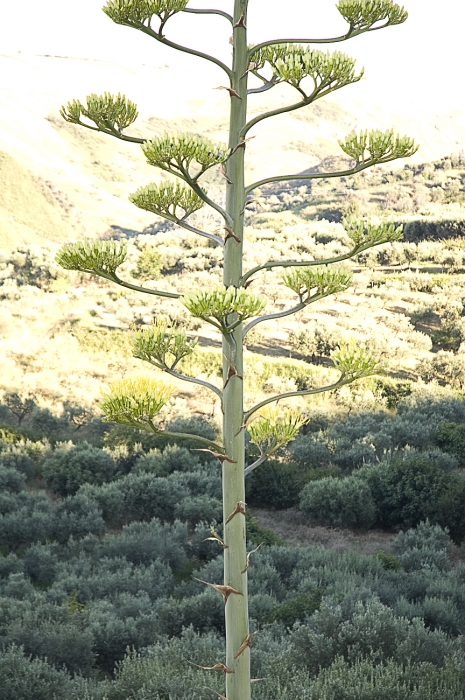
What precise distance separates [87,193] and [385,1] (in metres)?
41.6

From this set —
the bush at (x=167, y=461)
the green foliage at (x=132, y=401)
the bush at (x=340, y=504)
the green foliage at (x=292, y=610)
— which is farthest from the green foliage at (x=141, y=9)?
the bush at (x=167, y=461)

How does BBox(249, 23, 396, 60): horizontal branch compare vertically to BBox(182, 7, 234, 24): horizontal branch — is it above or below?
below

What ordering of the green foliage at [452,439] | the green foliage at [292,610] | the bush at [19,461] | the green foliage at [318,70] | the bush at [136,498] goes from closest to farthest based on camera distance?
the green foliage at [318,70], the green foliage at [292,610], the bush at [136,498], the bush at [19,461], the green foliage at [452,439]

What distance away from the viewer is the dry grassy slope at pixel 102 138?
40.9 meters

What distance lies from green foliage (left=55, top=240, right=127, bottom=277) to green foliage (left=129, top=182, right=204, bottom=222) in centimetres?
26

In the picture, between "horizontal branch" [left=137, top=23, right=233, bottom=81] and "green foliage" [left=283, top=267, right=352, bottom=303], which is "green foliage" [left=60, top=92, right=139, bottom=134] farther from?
"green foliage" [left=283, top=267, right=352, bottom=303]

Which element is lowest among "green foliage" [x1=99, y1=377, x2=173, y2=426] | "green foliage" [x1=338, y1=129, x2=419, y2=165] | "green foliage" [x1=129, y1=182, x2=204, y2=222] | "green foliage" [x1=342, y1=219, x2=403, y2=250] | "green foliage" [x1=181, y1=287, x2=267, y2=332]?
"green foliage" [x1=99, y1=377, x2=173, y2=426]

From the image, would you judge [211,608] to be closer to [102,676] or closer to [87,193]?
[102,676]

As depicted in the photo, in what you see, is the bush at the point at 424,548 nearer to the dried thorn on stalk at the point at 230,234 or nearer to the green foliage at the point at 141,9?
the dried thorn on stalk at the point at 230,234

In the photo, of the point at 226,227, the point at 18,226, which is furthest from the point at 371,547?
the point at 18,226

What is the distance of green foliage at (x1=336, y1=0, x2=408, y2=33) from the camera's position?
3066mm

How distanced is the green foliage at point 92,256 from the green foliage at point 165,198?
26 cm

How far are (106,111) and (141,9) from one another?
49cm

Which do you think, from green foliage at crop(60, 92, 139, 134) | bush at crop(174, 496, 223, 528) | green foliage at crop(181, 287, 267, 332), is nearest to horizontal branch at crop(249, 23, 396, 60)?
green foliage at crop(60, 92, 139, 134)
